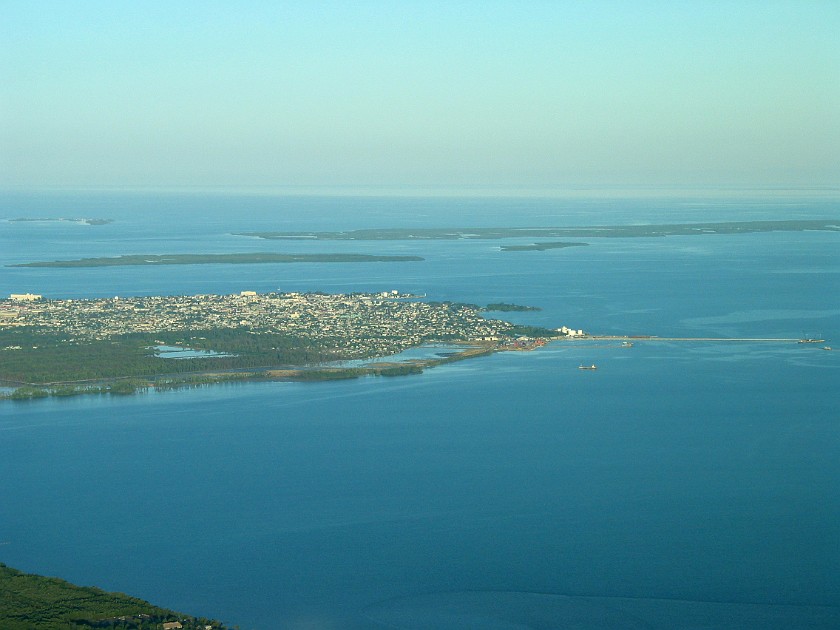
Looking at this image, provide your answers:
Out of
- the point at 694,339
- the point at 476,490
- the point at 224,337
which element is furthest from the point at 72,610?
the point at 694,339

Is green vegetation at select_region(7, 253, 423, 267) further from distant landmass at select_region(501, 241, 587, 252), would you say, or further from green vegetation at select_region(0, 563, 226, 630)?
green vegetation at select_region(0, 563, 226, 630)

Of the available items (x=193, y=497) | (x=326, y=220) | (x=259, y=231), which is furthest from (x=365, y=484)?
(x=326, y=220)

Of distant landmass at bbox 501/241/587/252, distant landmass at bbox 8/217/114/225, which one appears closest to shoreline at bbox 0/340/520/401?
distant landmass at bbox 501/241/587/252

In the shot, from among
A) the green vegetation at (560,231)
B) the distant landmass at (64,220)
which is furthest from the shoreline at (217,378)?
the distant landmass at (64,220)

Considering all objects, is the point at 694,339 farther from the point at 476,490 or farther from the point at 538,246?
the point at 538,246

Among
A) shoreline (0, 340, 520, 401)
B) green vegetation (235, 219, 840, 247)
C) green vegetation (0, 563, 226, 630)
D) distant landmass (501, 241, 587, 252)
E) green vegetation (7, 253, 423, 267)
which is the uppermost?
green vegetation (235, 219, 840, 247)

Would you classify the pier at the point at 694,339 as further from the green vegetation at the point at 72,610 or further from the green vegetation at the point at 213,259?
the green vegetation at the point at 213,259
